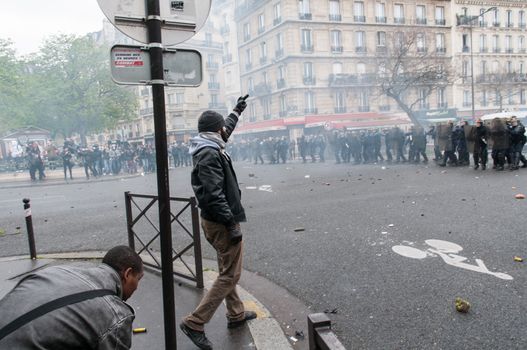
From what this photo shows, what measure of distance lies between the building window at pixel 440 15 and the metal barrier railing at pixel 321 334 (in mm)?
51048

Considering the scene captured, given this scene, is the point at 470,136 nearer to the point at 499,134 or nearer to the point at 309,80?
the point at 499,134

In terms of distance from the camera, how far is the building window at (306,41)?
40.4m

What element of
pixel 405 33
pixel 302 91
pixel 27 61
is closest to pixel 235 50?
pixel 302 91

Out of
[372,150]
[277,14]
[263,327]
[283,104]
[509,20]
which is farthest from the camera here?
[509,20]

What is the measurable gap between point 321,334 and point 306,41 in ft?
137

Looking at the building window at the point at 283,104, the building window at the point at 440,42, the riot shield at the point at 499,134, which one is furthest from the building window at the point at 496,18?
the riot shield at the point at 499,134

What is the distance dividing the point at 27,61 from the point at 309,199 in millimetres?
36455

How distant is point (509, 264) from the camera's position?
4270 mm

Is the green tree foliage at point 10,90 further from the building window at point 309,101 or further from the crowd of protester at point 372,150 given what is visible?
the building window at point 309,101

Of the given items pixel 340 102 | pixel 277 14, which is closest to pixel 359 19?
pixel 277 14

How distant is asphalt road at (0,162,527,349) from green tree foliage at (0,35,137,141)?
27.7 m

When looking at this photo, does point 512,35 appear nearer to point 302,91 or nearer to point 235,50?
point 302,91

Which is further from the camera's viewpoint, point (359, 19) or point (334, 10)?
point (359, 19)

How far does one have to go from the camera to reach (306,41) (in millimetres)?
40562
